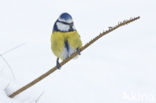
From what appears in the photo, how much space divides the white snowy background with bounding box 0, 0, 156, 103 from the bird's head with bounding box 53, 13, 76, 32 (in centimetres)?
46

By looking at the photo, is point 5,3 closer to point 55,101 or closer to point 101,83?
point 101,83

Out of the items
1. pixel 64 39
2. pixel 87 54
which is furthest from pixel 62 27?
pixel 87 54

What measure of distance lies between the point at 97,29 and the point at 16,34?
1.17 m

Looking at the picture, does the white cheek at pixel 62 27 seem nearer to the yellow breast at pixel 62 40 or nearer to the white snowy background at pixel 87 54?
the yellow breast at pixel 62 40

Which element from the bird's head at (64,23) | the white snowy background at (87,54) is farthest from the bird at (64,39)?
the white snowy background at (87,54)

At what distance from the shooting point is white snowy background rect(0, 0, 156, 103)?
11.6 ft

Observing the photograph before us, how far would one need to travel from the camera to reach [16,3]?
7.77 m

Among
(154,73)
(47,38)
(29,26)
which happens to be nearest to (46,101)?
(154,73)

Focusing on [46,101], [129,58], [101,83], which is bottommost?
[129,58]

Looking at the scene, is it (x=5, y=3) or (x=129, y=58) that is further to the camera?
(x=5, y=3)

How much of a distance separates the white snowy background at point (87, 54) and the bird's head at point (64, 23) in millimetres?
459

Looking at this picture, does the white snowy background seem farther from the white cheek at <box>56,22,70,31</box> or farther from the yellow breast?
the white cheek at <box>56,22,70,31</box>

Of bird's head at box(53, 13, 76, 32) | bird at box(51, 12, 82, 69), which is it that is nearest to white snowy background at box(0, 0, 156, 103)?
bird at box(51, 12, 82, 69)

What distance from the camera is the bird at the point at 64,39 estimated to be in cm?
301
